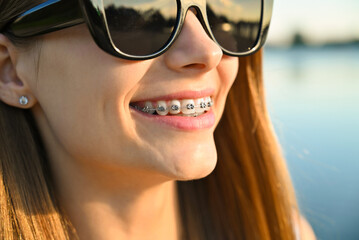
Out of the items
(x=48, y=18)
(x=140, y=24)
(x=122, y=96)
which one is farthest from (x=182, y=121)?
(x=48, y=18)

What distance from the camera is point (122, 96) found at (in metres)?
1.34

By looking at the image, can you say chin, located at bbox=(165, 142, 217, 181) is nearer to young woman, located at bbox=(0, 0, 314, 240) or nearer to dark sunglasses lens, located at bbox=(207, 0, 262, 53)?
young woman, located at bbox=(0, 0, 314, 240)

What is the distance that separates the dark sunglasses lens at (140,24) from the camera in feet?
4.07

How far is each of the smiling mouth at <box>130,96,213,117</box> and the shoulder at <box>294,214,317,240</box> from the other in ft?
3.19

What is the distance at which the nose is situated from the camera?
1365 mm

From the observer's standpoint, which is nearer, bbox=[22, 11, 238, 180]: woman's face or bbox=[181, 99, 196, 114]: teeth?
bbox=[22, 11, 238, 180]: woman's face

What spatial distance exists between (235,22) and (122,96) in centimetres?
53

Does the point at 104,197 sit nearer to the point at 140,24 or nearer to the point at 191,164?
the point at 191,164

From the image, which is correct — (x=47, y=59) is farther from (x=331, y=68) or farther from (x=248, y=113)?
(x=331, y=68)

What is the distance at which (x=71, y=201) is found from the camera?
5.26 feet

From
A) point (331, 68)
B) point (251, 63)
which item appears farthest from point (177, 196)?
point (331, 68)

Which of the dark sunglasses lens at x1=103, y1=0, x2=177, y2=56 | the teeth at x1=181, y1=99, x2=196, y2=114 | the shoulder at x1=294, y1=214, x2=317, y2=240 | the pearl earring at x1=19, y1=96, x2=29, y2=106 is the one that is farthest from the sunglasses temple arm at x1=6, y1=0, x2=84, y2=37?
the shoulder at x1=294, y1=214, x2=317, y2=240

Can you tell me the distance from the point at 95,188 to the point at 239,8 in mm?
856

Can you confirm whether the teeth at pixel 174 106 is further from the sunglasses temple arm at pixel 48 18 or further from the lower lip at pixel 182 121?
the sunglasses temple arm at pixel 48 18
